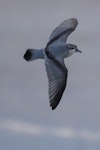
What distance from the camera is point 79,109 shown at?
1797 millimetres

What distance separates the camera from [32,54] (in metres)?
1.86

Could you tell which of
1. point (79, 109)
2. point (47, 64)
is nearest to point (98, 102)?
point (79, 109)

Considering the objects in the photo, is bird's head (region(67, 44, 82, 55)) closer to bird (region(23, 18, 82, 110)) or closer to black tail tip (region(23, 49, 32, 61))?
bird (region(23, 18, 82, 110))

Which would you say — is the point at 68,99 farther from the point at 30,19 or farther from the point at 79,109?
the point at 30,19

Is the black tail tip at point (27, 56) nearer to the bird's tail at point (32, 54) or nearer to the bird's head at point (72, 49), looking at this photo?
the bird's tail at point (32, 54)

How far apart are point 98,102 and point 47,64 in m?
0.21

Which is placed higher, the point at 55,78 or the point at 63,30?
the point at 63,30

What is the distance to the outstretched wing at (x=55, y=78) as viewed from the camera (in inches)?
69.9

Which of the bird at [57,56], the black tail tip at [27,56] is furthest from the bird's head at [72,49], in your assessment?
the black tail tip at [27,56]

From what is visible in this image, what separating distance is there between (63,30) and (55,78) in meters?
0.16

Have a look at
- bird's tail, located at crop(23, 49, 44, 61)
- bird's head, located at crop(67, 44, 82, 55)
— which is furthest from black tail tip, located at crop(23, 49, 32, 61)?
bird's head, located at crop(67, 44, 82, 55)

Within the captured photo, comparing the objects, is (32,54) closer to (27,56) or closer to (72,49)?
(27,56)

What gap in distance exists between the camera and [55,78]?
5.87 ft

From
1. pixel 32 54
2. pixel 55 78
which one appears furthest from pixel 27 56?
pixel 55 78
